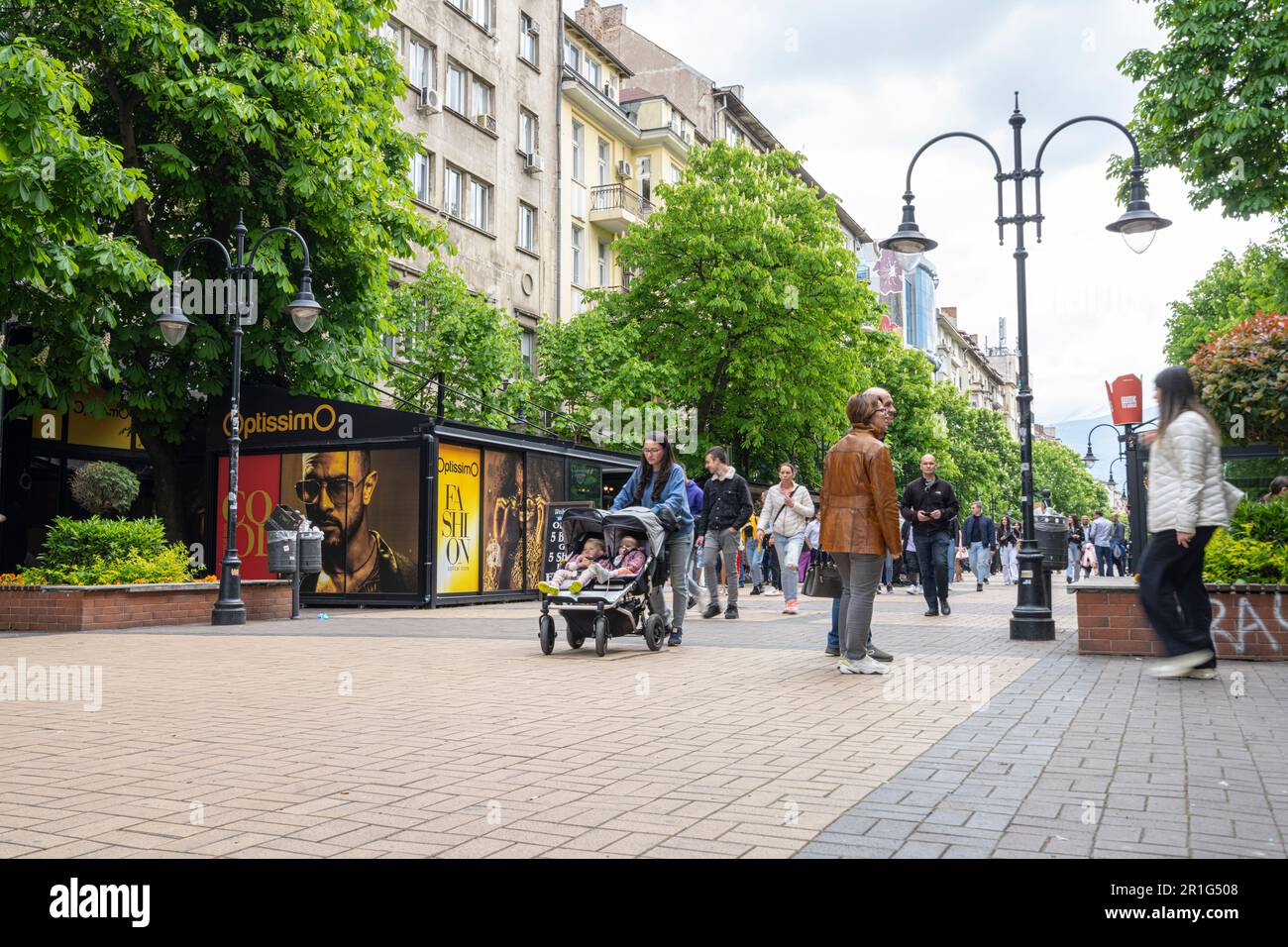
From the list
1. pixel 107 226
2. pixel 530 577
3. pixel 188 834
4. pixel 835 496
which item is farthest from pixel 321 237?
pixel 188 834

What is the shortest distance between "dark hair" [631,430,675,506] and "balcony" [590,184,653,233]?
29.8 meters

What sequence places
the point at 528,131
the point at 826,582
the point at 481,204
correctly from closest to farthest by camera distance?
the point at 826,582, the point at 481,204, the point at 528,131

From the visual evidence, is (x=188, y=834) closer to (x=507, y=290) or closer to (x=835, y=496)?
(x=835, y=496)

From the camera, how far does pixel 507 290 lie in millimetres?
35125

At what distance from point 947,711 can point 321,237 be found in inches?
632

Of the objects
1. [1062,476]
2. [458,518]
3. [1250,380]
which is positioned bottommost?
[458,518]

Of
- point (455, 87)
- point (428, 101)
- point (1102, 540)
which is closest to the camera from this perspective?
point (428, 101)

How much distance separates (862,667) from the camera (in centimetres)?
895

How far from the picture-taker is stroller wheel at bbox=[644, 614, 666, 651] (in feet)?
35.6

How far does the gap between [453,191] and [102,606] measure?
2069 centimetres

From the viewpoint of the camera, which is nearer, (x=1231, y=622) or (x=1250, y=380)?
(x=1231, y=622)

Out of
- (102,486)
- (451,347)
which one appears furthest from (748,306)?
(102,486)

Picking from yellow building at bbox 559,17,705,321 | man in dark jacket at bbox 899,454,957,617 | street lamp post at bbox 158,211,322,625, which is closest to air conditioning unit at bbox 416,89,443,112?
yellow building at bbox 559,17,705,321

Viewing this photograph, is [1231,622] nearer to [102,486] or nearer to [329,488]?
[102,486]
